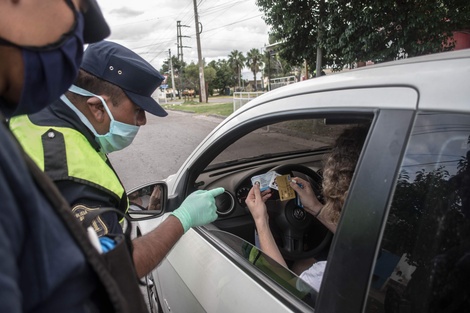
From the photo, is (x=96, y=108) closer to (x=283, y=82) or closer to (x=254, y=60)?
(x=283, y=82)

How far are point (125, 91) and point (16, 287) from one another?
1421 millimetres

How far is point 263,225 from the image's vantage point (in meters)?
1.86

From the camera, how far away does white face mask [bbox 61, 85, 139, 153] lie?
1676 mm

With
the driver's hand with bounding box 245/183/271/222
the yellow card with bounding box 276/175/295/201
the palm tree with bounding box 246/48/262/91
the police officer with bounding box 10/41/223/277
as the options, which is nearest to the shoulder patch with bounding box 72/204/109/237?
the police officer with bounding box 10/41/223/277

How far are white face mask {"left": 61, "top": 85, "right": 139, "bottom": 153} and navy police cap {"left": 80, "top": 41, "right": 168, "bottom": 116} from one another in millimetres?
121

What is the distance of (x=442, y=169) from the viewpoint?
0.92m

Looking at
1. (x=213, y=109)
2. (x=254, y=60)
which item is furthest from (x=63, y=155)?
(x=254, y=60)

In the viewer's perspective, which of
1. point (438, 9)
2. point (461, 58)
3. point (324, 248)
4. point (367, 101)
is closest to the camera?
point (461, 58)

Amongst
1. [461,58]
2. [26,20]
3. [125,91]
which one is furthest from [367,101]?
[125,91]

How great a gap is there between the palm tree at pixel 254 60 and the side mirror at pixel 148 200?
7870 cm

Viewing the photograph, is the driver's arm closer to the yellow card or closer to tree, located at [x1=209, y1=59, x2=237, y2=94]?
the yellow card

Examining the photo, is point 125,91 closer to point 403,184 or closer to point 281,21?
point 403,184

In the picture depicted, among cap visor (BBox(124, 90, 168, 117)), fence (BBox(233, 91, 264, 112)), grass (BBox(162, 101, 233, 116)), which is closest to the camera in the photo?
cap visor (BBox(124, 90, 168, 117))

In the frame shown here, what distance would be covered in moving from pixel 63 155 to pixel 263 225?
107cm
